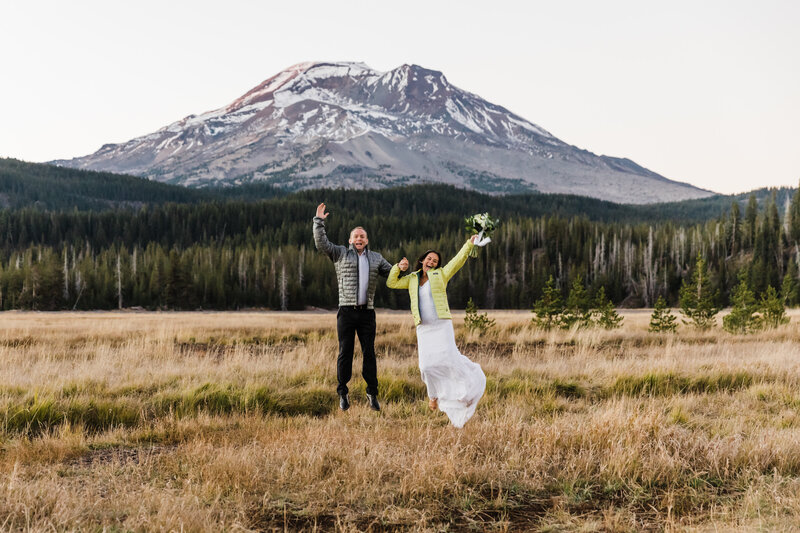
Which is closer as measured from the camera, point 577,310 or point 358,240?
point 358,240

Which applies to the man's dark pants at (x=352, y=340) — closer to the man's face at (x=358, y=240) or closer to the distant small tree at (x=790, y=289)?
the man's face at (x=358, y=240)

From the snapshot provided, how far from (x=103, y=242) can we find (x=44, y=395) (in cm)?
15965

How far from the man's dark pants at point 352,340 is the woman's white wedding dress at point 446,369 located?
1.16 meters

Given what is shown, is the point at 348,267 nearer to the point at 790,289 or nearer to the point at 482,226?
the point at 482,226

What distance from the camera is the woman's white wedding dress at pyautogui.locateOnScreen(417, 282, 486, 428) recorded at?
25.5 ft

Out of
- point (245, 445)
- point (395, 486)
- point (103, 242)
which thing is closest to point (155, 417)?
point (245, 445)

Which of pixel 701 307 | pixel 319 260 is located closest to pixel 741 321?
pixel 701 307

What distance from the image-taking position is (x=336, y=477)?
5559mm

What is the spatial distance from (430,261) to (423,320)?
85 centimetres

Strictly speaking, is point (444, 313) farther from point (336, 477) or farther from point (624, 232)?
point (624, 232)

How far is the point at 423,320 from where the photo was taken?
8266mm

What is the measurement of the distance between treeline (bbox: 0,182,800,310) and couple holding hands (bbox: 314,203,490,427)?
198 feet

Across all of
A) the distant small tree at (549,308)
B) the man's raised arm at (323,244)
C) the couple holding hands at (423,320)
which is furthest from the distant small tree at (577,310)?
the man's raised arm at (323,244)

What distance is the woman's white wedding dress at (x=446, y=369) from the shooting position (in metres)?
7.78
